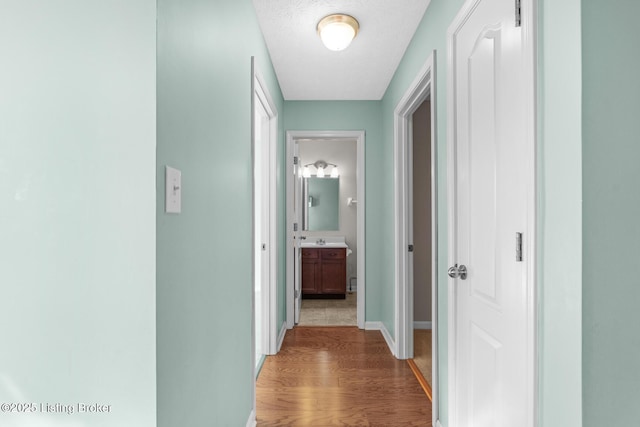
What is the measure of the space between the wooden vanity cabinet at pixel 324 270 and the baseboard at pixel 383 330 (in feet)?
4.36

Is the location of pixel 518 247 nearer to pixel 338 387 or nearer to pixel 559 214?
pixel 559 214

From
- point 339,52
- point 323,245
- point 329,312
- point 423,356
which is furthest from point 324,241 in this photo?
point 339,52

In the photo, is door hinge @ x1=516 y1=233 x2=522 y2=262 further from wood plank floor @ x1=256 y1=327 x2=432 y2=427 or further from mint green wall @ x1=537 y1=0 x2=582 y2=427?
wood plank floor @ x1=256 y1=327 x2=432 y2=427

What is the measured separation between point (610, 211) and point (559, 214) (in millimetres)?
111

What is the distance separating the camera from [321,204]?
5.57 m

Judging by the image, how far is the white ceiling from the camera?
214 cm

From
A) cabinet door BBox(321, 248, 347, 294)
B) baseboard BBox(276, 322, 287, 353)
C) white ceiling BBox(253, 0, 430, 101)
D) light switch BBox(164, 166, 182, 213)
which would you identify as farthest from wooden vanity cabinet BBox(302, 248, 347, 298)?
light switch BBox(164, 166, 182, 213)

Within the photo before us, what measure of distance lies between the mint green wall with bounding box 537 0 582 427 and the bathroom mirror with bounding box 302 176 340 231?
→ 451cm

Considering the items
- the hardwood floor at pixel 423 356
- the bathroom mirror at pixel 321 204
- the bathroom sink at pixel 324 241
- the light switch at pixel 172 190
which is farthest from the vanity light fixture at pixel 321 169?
the light switch at pixel 172 190
